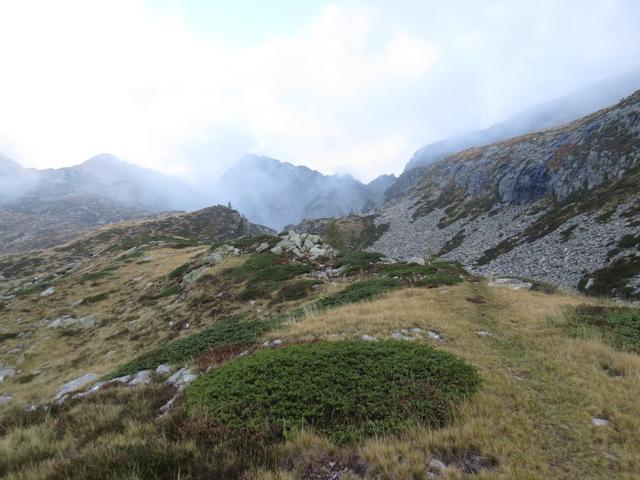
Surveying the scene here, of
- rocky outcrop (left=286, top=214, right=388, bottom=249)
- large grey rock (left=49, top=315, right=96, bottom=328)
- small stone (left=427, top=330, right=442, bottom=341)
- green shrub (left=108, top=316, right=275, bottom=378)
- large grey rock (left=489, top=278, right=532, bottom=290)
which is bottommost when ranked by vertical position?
rocky outcrop (left=286, top=214, right=388, bottom=249)

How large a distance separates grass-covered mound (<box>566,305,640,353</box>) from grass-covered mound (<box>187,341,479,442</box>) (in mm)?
6891

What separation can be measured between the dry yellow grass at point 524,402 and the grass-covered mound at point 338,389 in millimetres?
555

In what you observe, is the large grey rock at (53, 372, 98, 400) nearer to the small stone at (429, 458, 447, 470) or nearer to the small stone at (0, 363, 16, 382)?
the small stone at (0, 363, 16, 382)

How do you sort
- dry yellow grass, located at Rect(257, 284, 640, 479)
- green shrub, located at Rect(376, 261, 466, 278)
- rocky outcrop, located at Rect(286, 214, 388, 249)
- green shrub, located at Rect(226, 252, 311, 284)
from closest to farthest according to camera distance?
dry yellow grass, located at Rect(257, 284, 640, 479) < green shrub, located at Rect(376, 261, 466, 278) < green shrub, located at Rect(226, 252, 311, 284) < rocky outcrop, located at Rect(286, 214, 388, 249)

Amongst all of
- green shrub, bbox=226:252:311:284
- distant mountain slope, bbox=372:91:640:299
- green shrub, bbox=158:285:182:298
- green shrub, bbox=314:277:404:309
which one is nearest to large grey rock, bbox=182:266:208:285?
green shrub, bbox=158:285:182:298

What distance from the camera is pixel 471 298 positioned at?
19750 millimetres

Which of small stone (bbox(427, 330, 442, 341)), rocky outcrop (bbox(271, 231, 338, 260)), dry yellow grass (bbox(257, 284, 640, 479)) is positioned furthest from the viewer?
rocky outcrop (bbox(271, 231, 338, 260))

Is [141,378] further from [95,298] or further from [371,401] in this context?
[95,298]

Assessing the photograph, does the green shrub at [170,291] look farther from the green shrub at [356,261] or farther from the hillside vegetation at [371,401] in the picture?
the hillside vegetation at [371,401]

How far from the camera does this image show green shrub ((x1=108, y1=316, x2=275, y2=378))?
14.5 meters

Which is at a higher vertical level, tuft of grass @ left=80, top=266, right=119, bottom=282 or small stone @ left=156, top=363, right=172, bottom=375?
tuft of grass @ left=80, top=266, right=119, bottom=282

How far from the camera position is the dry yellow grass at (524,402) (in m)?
5.59

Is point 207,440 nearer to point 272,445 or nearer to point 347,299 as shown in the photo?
point 272,445

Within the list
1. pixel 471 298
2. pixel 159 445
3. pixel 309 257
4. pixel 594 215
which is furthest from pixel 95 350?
pixel 594 215
